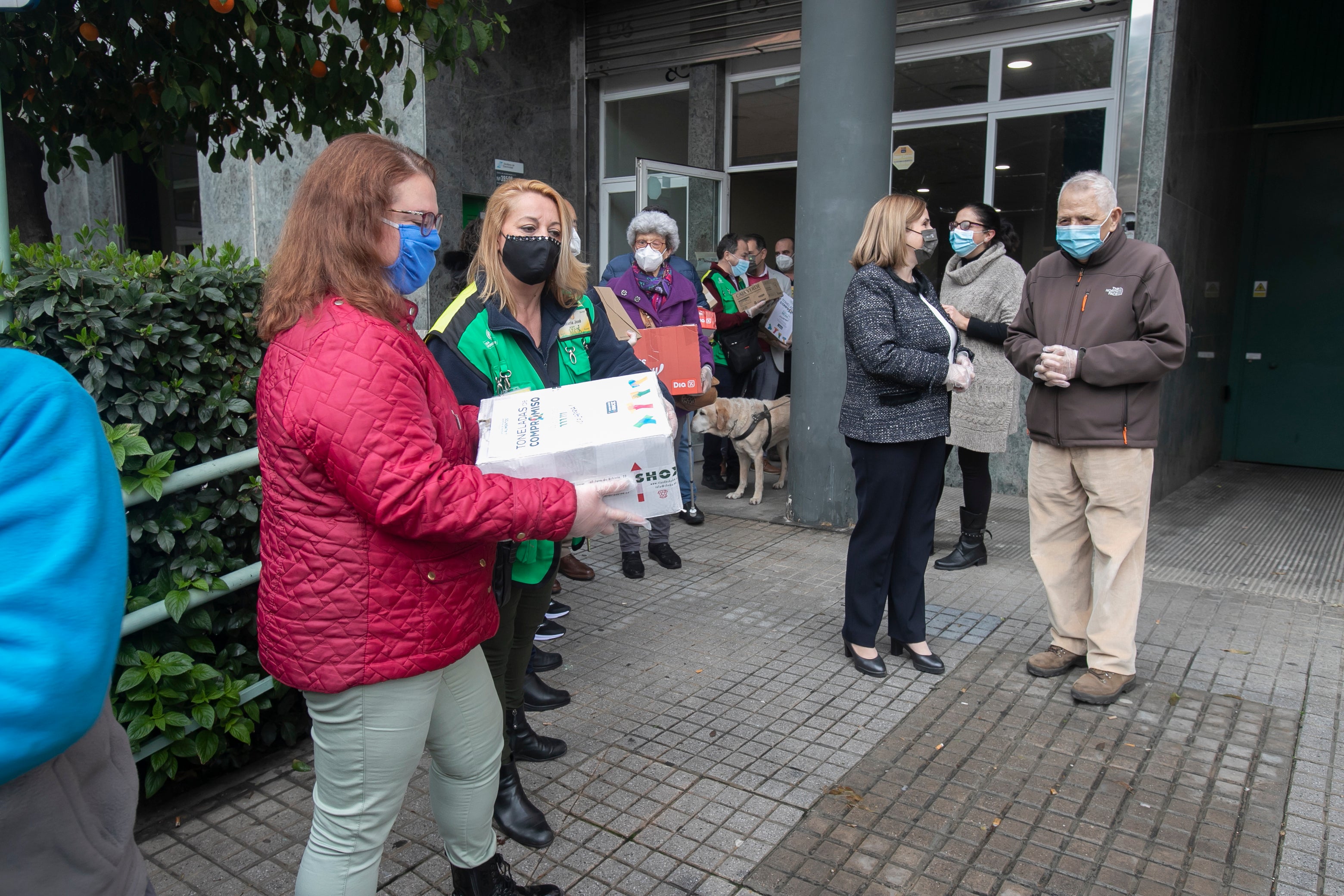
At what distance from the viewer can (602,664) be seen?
437 centimetres

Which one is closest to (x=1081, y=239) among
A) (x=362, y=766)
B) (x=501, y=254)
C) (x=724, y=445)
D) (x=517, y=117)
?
(x=501, y=254)

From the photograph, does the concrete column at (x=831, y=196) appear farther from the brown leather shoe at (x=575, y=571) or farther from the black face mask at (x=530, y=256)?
the black face mask at (x=530, y=256)

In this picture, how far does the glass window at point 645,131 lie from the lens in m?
10.5

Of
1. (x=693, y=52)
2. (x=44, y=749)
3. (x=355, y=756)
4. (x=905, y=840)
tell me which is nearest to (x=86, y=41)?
(x=355, y=756)

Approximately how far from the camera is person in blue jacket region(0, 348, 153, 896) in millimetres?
1012

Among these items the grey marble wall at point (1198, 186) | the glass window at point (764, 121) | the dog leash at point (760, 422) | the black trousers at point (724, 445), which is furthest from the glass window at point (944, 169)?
the dog leash at point (760, 422)

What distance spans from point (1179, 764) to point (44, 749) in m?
3.67

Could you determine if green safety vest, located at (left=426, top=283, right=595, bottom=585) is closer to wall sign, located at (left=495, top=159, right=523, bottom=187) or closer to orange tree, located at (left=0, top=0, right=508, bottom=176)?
orange tree, located at (left=0, top=0, right=508, bottom=176)

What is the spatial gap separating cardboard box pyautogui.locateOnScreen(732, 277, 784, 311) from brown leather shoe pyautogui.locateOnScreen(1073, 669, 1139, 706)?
437 cm

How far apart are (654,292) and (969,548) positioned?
2695 millimetres

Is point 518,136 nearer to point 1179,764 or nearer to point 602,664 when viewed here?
point 602,664

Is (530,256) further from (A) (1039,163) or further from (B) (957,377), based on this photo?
(A) (1039,163)

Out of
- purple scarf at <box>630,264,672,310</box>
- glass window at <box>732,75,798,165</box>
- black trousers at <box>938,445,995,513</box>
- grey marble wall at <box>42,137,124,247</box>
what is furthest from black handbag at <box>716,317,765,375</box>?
grey marble wall at <box>42,137,124,247</box>

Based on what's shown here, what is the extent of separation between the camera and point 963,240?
217 inches
